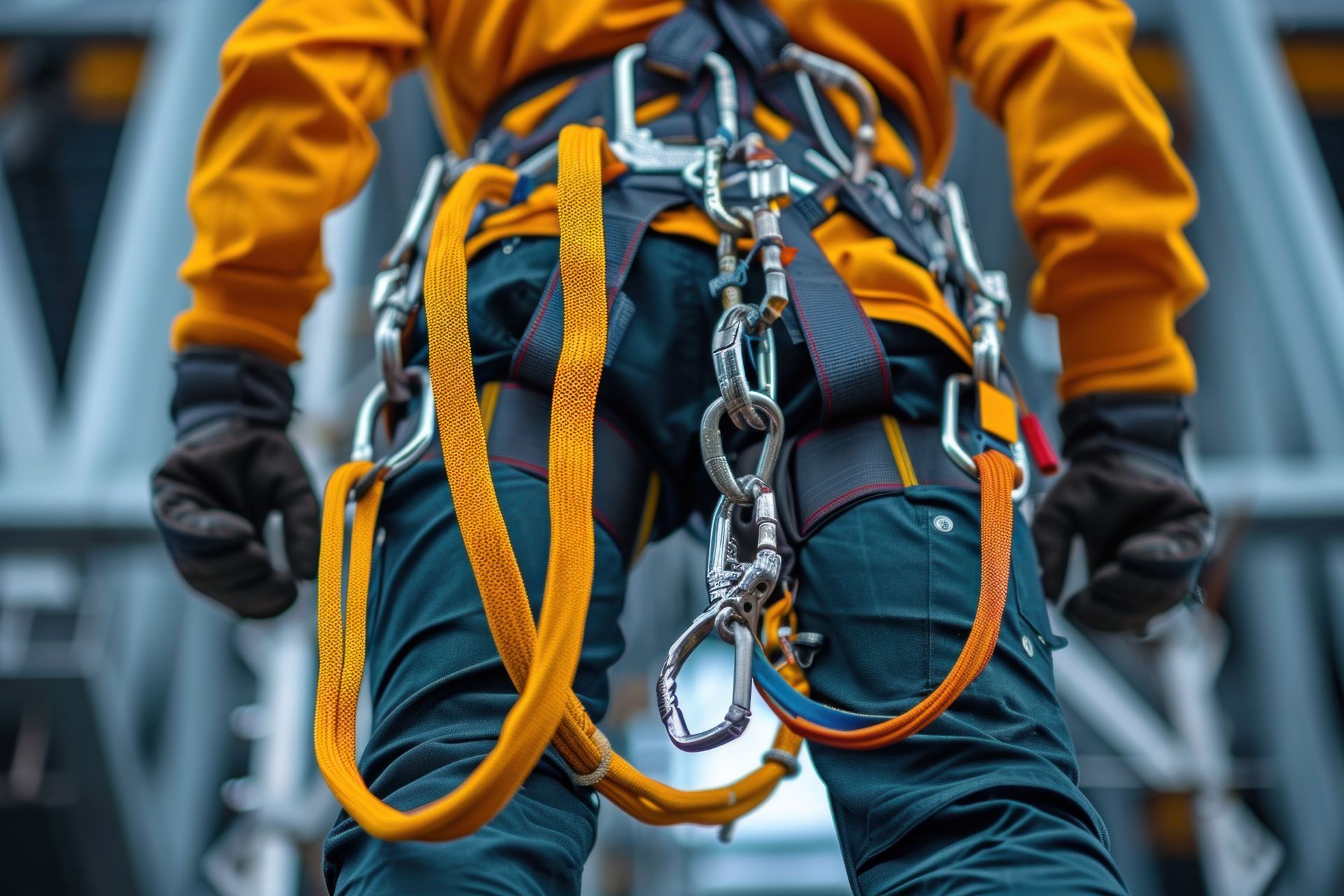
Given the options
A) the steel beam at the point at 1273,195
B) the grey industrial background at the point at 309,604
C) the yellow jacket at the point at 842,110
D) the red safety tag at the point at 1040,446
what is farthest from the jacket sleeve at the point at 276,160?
the steel beam at the point at 1273,195

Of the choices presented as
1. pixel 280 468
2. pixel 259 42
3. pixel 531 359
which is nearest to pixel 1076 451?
pixel 531 359

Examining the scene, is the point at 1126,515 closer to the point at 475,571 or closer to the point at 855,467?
the point at 855,467

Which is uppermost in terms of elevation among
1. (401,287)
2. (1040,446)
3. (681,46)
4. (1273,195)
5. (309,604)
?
(681,46)

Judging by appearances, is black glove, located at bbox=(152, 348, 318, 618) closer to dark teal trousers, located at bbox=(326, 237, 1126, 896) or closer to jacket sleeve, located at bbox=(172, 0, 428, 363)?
jacket sleeve, located at bbox=(172, 0, 428, 363)

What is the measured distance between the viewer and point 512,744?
0.88 m

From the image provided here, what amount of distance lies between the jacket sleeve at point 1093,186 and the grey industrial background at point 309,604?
1.76 meters

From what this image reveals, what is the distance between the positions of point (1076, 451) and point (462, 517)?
0.73 metres

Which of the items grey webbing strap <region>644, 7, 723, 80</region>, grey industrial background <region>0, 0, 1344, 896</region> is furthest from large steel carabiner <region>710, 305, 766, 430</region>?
grey industrial background <region>0, 0, 1344, 896</region>

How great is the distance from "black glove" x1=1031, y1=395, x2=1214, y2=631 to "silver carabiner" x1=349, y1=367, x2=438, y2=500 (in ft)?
2.14

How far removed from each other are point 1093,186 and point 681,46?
441 millimetres

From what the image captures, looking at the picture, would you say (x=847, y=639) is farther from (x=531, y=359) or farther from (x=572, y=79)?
(x=572, y=79)

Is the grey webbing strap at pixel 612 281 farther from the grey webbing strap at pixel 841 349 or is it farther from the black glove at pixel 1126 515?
the black glove at pixel 1126 515

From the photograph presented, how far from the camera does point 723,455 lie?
41.1 inches

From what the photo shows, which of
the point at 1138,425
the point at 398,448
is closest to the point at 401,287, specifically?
the point at 398,448
